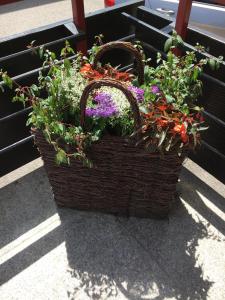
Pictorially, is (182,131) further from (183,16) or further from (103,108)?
(183,16)

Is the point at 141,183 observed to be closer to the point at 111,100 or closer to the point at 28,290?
the point at 111,100

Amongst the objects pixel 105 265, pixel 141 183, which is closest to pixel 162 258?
pixel 105 265

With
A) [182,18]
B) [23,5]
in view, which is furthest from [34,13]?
[182,18]

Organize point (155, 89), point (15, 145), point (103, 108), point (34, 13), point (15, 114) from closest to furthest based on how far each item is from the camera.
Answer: point (103, 108), point (155, 89), point (15, 114), point (15, 145), point (34, 13)

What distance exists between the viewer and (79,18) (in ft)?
7.48

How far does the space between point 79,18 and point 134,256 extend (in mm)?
1689

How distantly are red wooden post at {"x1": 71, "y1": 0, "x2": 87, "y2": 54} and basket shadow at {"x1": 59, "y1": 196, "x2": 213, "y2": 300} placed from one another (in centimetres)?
123

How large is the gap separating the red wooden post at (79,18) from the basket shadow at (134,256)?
123cm

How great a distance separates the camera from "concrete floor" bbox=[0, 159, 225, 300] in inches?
74.4

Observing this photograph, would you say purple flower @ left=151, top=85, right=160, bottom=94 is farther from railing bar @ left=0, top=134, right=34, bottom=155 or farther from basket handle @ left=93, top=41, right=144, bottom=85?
railing bar @ left=0, top=134, right=34, bottom=155

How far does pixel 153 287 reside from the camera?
1896mm

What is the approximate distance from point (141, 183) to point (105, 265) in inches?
22.3

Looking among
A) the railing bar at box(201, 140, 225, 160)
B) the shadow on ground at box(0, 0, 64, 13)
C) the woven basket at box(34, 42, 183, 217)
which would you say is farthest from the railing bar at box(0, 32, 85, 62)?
the shadow on ground at box(0, 0, 64, 13)

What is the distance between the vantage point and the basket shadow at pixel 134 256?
1885mm
